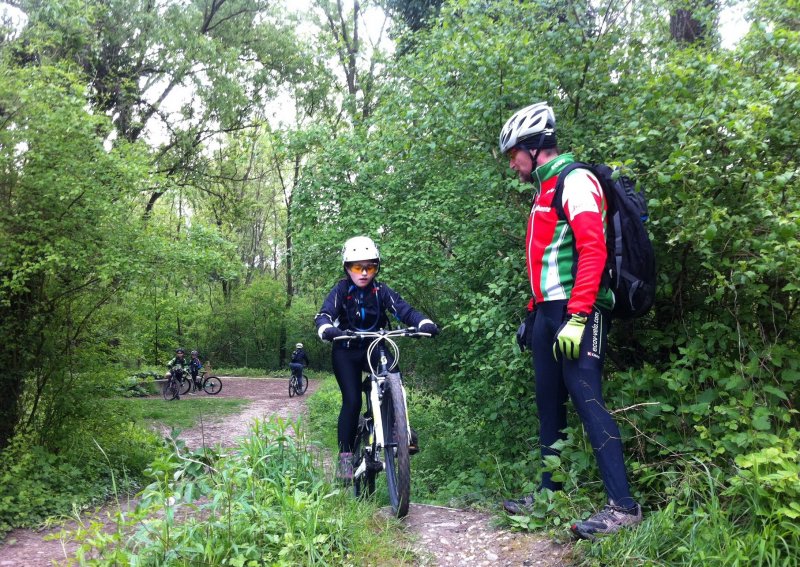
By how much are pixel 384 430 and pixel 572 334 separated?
1.43 m

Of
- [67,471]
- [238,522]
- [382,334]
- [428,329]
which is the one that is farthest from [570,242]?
[67,471]

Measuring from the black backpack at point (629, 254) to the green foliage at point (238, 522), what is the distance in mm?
1625

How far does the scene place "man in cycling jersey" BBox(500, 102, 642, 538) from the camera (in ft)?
8.48

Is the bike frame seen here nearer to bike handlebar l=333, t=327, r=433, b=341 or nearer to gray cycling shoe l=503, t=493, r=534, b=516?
bike handlebar l=333, t=327, r=433, b=341

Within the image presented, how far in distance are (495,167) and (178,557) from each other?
115 inches

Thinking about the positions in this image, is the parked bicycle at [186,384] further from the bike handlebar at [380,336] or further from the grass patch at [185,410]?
the bike handlebar at [380,336]

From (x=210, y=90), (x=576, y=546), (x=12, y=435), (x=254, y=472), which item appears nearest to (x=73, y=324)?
(x=12, y=435)

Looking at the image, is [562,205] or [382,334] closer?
[562,205]

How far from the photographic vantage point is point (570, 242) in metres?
2.82

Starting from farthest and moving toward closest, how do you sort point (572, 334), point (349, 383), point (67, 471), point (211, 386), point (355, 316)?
point (211, 386), point (67, 471), point (355, 316), point (349, 383), point (572, 334)

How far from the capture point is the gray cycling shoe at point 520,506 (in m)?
3.01

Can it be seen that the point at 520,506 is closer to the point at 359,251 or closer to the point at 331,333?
the point at 331,333

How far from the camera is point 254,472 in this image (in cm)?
317

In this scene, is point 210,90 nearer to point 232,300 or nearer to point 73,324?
point 73,324
